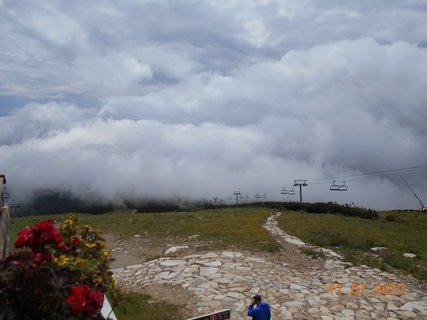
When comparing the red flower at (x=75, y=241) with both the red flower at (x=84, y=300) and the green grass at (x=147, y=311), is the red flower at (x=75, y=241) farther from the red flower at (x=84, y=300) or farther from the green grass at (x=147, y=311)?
the green grass at (x=147, y=311)

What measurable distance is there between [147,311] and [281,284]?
158 inches

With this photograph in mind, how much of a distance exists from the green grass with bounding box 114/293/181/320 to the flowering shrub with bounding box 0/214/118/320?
3.79 meters

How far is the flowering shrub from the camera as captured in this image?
2.95 meters

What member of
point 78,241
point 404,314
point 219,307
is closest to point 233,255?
point 219,307

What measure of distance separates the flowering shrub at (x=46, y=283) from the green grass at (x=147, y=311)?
3.79 m

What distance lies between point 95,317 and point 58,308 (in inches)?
23.3

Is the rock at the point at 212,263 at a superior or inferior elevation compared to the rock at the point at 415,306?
superior

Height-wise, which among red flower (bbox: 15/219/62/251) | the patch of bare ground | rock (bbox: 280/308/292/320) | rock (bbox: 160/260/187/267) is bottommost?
rock (bbox: 280/308/292/320)

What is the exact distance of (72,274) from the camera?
11.9 ft

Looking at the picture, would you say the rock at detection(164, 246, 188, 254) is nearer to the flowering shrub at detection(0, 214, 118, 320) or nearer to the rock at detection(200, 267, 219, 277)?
the rock at detection(200, 267, 219, 277)

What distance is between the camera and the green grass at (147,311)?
23.6ft

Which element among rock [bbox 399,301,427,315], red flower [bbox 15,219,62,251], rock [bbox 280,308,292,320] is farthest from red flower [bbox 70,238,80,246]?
rock [bbox 399,301,427,315]

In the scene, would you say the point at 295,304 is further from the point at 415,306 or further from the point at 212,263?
the point at 212,263
